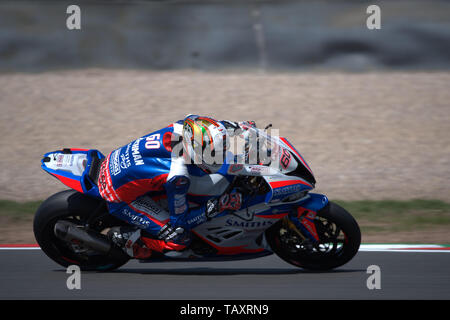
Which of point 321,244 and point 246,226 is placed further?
point 321,244

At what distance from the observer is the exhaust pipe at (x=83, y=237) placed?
564 cm

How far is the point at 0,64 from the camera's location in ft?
41.9

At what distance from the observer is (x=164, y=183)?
5.42 m

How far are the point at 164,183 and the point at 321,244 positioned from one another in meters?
1.43

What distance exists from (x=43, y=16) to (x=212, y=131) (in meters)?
8.46

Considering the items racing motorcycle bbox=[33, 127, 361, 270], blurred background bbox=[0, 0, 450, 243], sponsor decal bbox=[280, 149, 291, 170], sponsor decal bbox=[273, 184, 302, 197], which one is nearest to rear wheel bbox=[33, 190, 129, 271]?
racing motorcycle bbox=[33, 127, 361, 270]

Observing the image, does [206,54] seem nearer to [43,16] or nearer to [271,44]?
[271,44]

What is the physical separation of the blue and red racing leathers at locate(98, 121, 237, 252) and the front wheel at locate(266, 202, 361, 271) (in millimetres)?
690

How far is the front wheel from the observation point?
555 centimetres

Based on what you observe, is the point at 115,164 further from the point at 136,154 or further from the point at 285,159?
the point at 285,159

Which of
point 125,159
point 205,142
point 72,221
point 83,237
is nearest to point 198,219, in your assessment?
point 205,142

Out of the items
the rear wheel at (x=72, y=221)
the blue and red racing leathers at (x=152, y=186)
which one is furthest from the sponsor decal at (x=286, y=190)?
the rear wheel at (x=72, y=221)

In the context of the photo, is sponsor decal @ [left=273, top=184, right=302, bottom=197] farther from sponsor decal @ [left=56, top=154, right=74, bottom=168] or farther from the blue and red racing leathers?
sponsor decal @ [left=56, top=154, right=74, bottom=168]

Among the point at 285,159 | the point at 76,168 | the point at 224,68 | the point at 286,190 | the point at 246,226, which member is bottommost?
the point at 246,226
